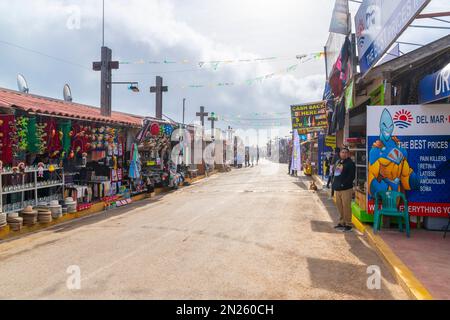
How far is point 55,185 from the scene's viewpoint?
1027 cm

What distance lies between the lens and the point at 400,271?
508 cm

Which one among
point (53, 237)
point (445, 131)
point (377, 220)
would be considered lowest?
point (53, 237)

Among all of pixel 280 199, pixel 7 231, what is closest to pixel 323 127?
pixel 280 199

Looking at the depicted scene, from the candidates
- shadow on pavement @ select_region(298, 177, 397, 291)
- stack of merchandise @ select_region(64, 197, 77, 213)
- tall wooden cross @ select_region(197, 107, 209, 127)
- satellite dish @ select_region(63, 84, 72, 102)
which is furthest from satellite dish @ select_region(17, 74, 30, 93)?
tall wooden cross @ select_region(197, 107, 209, 127)

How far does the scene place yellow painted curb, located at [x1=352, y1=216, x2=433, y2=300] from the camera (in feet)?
14.2

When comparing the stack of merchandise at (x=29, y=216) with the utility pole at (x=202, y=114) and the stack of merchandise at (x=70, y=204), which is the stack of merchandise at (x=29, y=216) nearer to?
the stack of merchandise at (x=70, y=204)

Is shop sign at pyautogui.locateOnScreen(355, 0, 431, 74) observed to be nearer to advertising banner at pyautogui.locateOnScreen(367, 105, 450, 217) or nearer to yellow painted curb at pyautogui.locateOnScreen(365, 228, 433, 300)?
advertising banner at pyautogui.locateOnScreen(367, 105, 450, 217)

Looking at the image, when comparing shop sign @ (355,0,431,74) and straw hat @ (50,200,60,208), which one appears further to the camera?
straw hat @ (50,200,60,208)

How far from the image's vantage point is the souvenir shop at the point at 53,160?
334 inches

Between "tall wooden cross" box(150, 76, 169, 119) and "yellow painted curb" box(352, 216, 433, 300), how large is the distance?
1744cm

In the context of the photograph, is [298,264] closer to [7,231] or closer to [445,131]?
[445,131]

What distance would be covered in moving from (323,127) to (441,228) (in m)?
13.9

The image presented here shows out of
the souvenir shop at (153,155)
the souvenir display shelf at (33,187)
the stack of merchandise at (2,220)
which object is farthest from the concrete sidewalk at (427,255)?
the souvenir shop at (153,155)

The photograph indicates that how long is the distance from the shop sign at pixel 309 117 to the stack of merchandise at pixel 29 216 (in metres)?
16.2
